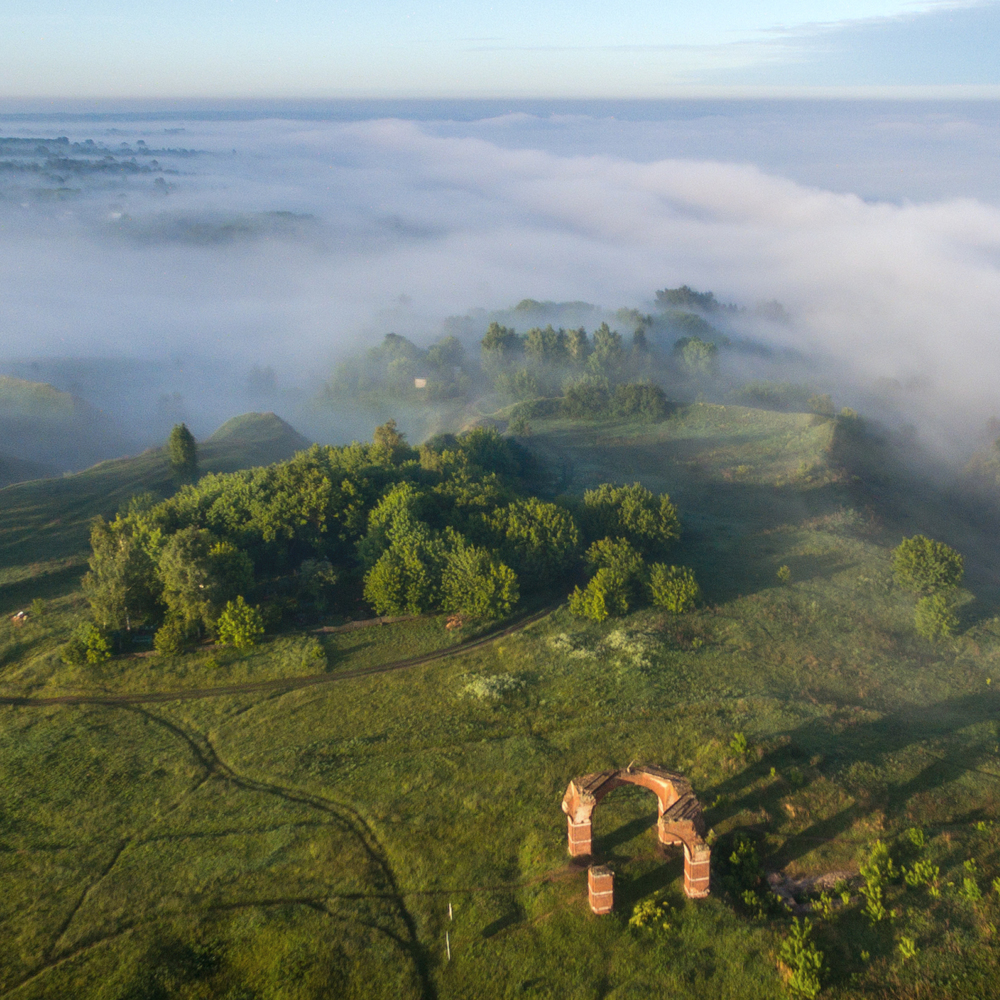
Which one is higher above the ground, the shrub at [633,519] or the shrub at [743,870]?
the shrub at [743,870]

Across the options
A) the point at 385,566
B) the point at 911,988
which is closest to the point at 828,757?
the point at 911,988

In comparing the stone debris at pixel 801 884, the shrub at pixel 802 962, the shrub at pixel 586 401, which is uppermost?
the shrub at pixel 802 962

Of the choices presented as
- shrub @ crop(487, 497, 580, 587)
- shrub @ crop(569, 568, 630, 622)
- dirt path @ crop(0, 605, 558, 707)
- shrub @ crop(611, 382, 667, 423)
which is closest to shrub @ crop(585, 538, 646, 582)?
shrub @ crop(569, 568, 630, 622)

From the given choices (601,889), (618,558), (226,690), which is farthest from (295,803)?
(618,558)

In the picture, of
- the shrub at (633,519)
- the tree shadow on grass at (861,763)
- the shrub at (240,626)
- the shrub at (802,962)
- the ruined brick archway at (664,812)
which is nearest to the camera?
the shrub at (802,962)

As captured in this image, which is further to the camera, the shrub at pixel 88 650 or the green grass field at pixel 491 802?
the shrub at pixel 88 650

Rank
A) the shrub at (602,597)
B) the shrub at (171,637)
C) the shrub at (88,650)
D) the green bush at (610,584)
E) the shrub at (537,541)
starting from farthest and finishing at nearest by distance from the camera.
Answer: the shrub at (537,541) → the green bush at (610,584) → the shrub at (602,597) → the shrub at (171,637) → the shrub at (88,650)

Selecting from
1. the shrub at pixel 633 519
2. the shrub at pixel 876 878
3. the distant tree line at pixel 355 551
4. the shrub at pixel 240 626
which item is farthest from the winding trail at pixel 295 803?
the shrub at pixel 633 519

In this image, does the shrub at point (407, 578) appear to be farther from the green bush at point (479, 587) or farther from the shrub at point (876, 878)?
the shrub at point (876, 878)

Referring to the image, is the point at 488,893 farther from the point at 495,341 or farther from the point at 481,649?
the point at 495,341
